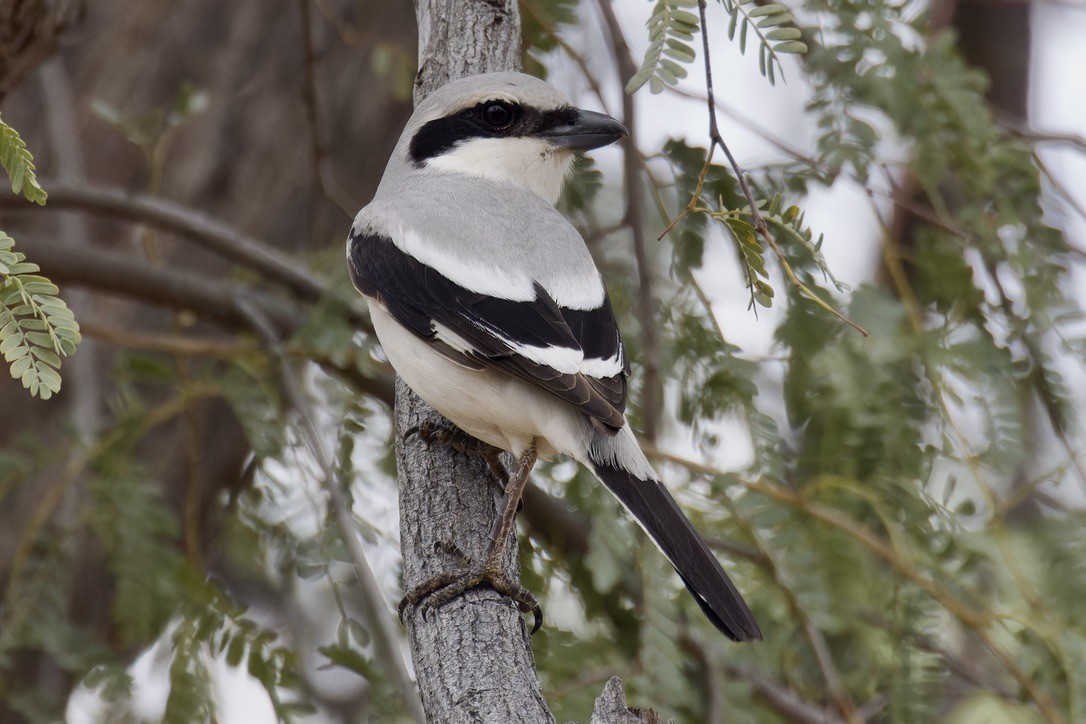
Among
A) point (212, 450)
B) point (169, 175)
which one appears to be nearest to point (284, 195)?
point (169, 175)

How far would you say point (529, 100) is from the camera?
3.25 metres

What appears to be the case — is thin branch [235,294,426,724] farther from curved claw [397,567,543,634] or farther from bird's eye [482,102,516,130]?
bird's eye [482,102,516,130]

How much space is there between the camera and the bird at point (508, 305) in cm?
262

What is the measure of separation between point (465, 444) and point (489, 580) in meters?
0.47

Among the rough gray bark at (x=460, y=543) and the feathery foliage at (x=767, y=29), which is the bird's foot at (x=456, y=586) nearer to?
the rough gray bark at (x=460, y=543)

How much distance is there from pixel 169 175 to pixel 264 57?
28.1 inches

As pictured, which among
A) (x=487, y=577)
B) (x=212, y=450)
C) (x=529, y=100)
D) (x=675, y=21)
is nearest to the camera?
(x=675, y=21)

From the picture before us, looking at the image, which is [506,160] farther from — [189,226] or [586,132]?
[189,226]

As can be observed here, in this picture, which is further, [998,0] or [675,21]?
[998,0]

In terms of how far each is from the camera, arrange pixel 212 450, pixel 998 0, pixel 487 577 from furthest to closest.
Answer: pixel 998 0 → pixel 212 450 → pixel 487 577

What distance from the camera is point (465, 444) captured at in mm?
2943

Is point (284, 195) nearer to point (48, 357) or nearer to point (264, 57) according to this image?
point (264, 57)

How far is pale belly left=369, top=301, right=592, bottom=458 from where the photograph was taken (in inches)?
109

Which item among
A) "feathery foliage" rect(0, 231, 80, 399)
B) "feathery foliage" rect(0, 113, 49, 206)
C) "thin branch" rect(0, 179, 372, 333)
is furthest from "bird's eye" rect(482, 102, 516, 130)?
"feathery foliage" rect(0, 231, 80, 399)
